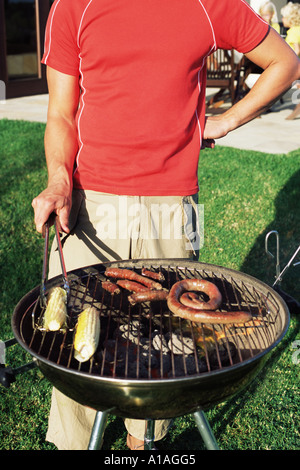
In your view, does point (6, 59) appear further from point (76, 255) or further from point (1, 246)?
point (76, 255)

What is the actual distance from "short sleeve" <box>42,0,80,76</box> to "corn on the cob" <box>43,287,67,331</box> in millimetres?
928

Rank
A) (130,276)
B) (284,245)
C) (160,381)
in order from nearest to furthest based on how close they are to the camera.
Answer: (160,381), (130,276), (284,245)

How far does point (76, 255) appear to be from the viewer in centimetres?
231

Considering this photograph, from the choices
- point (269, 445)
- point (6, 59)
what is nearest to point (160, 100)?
point (269, 445)

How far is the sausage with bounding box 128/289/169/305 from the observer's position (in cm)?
189

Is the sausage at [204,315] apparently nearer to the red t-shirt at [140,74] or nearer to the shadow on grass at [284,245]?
the red t-shirt at [140,74]

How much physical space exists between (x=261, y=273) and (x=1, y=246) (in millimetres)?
2383

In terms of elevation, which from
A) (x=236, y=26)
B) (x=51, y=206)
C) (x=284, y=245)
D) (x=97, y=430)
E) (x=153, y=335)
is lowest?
(x=284, y=245)

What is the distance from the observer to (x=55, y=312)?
69.7 inches

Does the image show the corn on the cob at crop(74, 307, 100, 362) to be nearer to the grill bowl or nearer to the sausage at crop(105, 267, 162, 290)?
the grill bowl

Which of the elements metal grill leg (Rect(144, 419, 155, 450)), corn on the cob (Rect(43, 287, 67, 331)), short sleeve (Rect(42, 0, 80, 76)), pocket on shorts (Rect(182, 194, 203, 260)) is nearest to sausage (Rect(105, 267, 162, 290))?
corn on the cob (Rect(43, 287, 67, 331))

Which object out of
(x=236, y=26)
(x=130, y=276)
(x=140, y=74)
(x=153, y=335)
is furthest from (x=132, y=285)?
(x=236, y=26)

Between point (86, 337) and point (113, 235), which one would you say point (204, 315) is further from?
point (113, 235)

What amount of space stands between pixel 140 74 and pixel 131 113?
154mm
